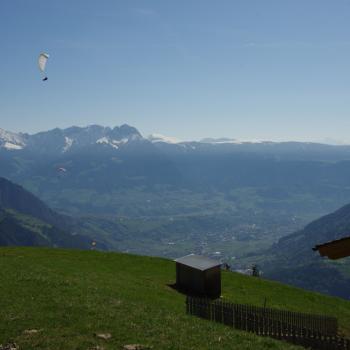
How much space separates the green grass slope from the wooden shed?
186cm

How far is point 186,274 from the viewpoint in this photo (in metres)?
47.2

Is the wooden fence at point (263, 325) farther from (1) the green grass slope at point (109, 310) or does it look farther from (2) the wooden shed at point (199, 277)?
(2) the wooden shed at point (199, 277)

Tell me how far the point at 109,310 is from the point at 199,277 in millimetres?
19148

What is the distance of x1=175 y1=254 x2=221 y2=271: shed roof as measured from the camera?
46.2 metres

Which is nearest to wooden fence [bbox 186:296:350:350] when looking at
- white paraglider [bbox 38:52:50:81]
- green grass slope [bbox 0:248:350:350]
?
green grass slope [bbox 0:248:350:350]

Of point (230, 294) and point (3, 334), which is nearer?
point (3, 334)

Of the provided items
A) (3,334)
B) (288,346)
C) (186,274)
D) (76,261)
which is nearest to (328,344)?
(288,346)

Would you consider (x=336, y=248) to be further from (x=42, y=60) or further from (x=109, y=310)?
(x=42, y=60)

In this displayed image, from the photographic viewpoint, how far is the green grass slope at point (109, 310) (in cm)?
2261

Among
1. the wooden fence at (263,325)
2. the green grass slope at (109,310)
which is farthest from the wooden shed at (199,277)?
the wooden fence at (263,325)

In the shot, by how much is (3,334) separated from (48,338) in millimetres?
2449

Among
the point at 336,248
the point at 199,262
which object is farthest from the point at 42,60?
the point at 336,248

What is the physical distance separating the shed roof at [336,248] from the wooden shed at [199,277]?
2374cm

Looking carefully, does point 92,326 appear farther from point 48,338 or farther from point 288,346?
point 288,346
